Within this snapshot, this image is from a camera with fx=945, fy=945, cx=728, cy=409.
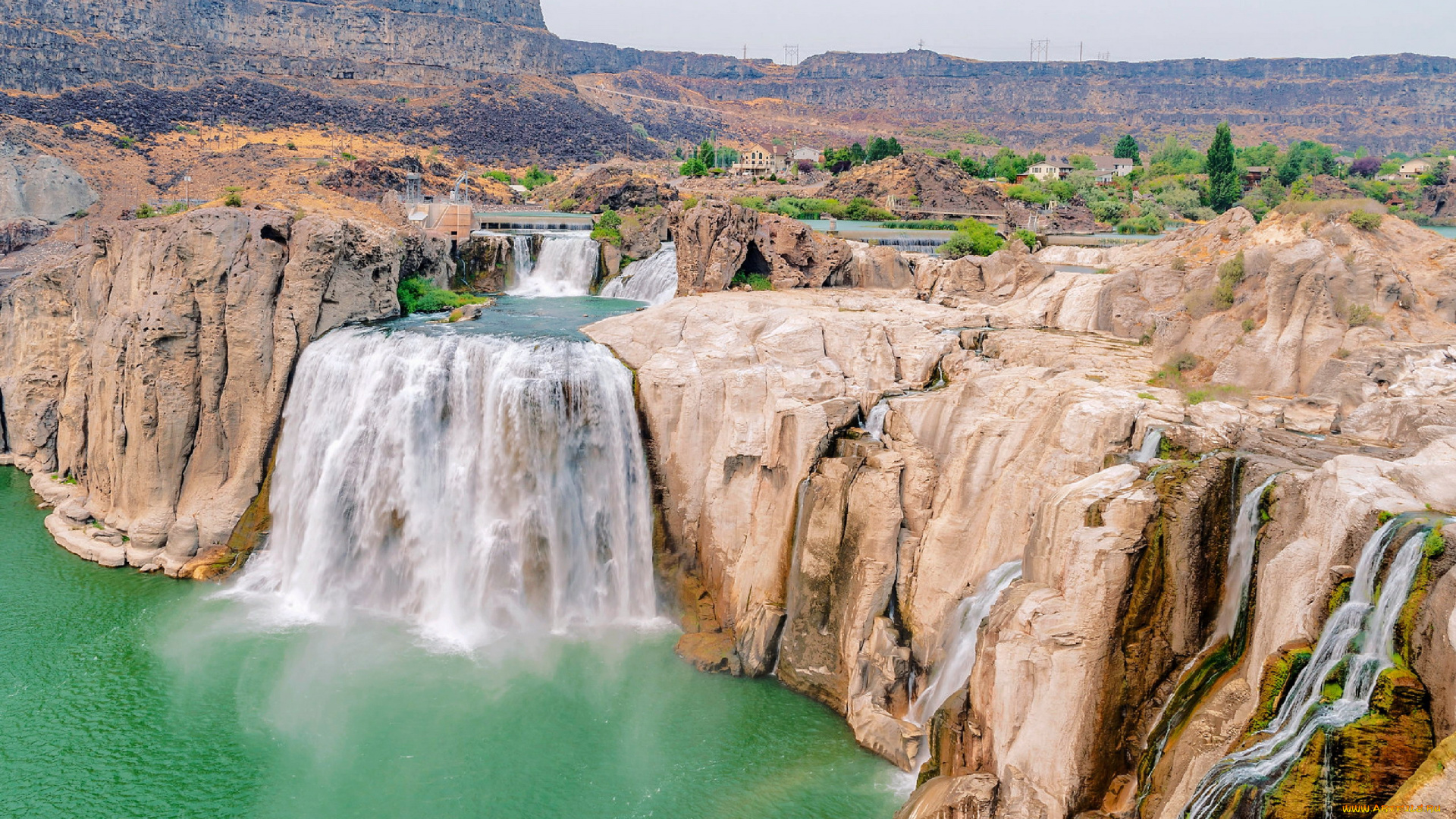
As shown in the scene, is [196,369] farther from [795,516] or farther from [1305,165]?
[1305,165]

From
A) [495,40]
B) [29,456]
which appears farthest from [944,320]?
[495,40]

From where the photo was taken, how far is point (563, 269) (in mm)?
35969

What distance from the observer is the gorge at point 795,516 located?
10.8 meters

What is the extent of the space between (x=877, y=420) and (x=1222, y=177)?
55.2m

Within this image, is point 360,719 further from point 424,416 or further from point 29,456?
point 29,456

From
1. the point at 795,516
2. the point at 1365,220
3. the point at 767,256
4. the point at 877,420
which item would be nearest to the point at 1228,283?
the point at 1365,220

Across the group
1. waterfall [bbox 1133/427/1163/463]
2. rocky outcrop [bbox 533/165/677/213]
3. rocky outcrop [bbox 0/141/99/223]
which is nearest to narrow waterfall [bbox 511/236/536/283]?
rocky outcrop [bbox 533/165/677/213]

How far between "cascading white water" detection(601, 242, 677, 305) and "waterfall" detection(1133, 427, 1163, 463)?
67.1ft

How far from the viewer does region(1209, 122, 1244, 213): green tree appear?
61.6 meters

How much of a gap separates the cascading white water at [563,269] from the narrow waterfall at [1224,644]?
88.8 ft

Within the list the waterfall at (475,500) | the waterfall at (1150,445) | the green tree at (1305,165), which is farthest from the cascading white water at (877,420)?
the green tree at (1305,165)

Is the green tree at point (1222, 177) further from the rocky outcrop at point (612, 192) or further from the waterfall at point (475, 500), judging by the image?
the waterfall at point (475, 500)

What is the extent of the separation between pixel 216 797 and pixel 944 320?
1741cm

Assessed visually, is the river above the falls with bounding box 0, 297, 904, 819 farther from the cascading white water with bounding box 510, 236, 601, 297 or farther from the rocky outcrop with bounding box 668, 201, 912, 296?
the cascading white water with bounding box 510, 236, 601, 297
